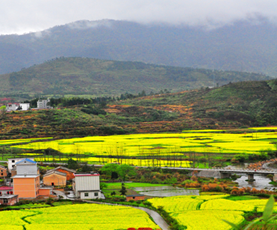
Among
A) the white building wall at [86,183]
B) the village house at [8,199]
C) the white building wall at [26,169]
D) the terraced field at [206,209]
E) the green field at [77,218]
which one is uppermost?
the white building wall at [26,169]

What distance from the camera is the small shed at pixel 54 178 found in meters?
46.8

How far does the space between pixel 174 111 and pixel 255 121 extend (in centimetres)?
2728

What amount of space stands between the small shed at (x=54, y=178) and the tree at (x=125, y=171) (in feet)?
22.8

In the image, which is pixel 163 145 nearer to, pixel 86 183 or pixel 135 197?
pixel 86 183

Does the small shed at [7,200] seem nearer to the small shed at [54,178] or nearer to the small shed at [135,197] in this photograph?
the small shed at [54,178]

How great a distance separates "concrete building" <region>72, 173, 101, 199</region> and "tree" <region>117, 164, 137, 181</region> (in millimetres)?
9450

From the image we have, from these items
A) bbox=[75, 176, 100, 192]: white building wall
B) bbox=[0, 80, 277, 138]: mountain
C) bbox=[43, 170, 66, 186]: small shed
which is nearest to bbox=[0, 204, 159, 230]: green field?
bbox=[75, 176, 100, 192]: white building wall

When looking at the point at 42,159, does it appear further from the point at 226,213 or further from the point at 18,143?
the point at 226,213

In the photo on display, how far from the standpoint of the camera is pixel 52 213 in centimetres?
3291

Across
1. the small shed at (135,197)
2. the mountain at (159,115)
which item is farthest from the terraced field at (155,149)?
the small shed at (135,197)

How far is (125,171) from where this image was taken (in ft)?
169

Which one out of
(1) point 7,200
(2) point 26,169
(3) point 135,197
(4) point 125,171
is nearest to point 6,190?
(2) point 26,169

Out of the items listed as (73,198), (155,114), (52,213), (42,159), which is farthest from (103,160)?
(155,114)

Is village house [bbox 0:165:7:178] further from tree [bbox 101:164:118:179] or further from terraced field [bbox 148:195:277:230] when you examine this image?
terraced field [bbox 148:195:277:230]
